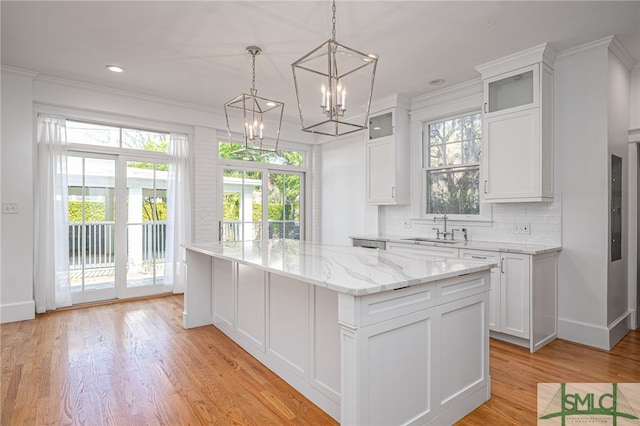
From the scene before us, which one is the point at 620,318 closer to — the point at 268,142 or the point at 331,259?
the point at 331,259

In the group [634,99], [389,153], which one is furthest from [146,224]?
[634,99]

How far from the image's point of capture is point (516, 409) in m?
2.12

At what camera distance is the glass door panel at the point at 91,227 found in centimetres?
441

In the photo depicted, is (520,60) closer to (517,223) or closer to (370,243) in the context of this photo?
(517,223)

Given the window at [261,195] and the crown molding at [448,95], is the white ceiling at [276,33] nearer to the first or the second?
the crown molding at [448,95]

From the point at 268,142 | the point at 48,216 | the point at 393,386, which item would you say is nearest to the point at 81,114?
the point at 48,216

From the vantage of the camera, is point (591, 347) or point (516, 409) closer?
point (516, 409)

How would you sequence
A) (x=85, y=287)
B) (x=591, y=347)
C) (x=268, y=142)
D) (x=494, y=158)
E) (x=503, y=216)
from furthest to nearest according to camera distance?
(x=268, y=142)
(x=85, y=287)
(x=503, y=216)
(x=494, y=158)
(x=591, y=347)

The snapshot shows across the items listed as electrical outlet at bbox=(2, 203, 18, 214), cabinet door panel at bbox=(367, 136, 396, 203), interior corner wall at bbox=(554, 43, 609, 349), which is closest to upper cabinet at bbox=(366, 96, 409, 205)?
cabinet door panel at bbox=(367, 136, 396, 203)

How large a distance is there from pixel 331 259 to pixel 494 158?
224cm

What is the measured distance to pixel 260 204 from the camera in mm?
6035

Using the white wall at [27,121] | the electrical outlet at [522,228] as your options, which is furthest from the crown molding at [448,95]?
the white wall at [27,121]

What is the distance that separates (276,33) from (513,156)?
2478 mm

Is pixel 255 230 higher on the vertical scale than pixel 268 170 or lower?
lower
